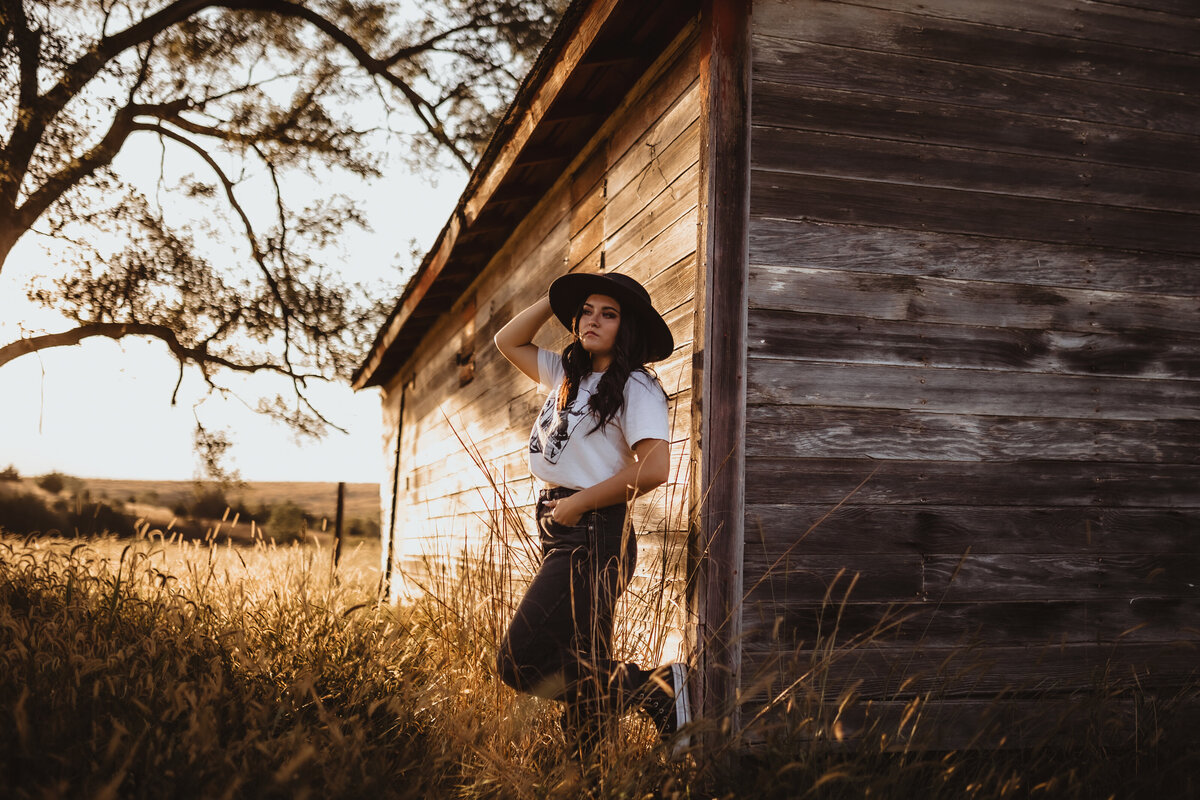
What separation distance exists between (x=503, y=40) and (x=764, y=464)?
11.4 meters

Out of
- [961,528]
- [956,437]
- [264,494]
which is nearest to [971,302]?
[956,437]

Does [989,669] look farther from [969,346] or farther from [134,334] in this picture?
[134,334]

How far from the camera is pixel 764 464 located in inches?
131

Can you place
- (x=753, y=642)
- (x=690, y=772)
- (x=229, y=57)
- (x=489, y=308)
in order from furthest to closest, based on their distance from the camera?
(x=229, y=57) < (x=489, y=308) < (x=753, y=642) < (x=690, y=772)

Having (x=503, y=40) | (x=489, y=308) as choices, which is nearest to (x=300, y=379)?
(x=503, y=40)

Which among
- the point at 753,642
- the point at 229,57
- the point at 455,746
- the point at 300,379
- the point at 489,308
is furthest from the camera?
the point at 300,379

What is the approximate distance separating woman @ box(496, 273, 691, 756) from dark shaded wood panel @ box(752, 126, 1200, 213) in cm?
91

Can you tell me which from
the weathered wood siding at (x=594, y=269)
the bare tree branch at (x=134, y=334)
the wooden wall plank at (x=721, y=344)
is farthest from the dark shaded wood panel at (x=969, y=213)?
the bare tree branch at (x=134, y=334)

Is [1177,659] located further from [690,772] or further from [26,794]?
[26,794]

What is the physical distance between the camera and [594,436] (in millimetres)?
3037

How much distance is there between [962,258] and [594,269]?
5.91ft

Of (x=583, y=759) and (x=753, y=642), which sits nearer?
(x=583, y=759)

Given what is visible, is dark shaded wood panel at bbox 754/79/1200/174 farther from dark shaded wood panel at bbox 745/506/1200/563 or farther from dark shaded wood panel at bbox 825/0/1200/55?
dark shaded wood panel at bbox 745/506/1200/563

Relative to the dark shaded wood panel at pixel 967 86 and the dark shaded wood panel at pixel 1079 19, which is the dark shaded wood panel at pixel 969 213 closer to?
the dark shaded wood panel at pixel 967 86
